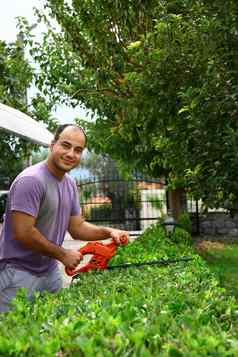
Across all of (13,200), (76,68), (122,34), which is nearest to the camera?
(13,200)

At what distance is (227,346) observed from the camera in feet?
5.72

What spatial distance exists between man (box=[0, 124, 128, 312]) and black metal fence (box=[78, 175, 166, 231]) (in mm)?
12466

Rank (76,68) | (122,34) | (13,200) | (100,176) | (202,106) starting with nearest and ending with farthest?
1. (13,200)
2. (202,106)
3. (122,34)
4. (76,68)
5. (100,176)

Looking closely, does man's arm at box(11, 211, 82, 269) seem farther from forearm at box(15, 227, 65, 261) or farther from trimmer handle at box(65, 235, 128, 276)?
trimmer handle at box(65, 235, 128, 276)

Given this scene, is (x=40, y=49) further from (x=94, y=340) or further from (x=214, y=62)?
(x=94, y=340)

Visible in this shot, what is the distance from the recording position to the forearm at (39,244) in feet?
9.08

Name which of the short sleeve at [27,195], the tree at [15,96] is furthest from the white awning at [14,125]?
the short sleeve at [27,195]

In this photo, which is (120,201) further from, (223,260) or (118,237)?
(118,237)

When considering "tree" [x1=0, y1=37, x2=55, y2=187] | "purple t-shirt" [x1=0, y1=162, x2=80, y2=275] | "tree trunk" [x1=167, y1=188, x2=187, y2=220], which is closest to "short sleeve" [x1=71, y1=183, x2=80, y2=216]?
"purple t-shirt" [x1=0, y1=162, x2=80, y2=275]

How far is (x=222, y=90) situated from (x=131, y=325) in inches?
107

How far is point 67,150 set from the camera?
3012mm

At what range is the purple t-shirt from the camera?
9.29ft

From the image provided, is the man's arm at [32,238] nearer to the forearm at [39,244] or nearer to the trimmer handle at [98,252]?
the forearm at [39,244]

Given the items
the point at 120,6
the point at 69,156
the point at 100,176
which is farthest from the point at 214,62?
the point at 100,176
